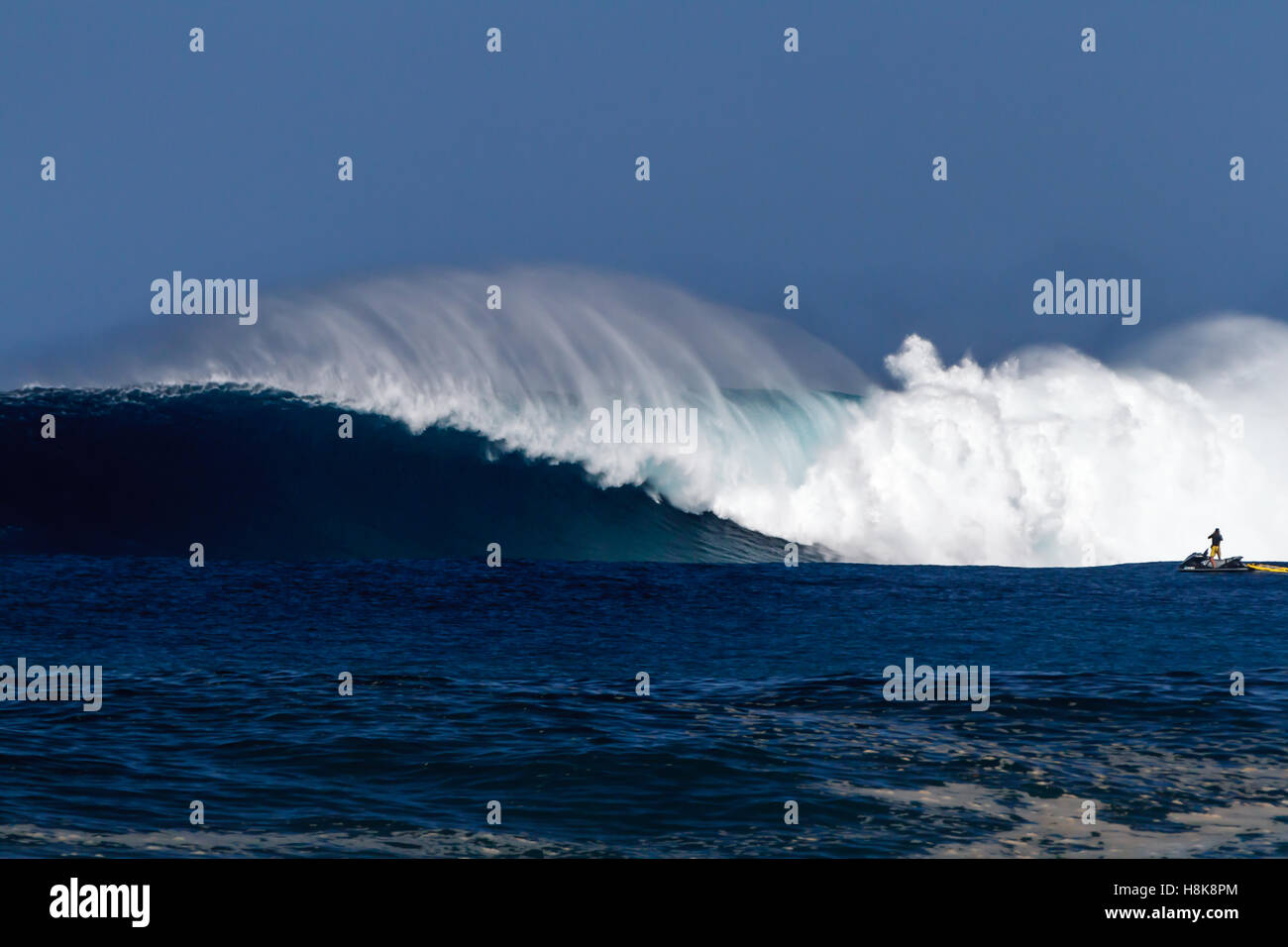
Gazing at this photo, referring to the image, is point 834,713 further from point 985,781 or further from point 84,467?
point 84,467

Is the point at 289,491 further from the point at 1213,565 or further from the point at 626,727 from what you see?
the point at 1213,565

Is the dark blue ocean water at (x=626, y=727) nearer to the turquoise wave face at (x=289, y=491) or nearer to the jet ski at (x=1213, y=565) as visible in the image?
the jet ski at (x=1213, y=565)

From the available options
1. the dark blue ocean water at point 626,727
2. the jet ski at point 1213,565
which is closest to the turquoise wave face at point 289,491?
the dark blue ocean water at point 626,727

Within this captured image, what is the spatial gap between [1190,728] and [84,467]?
26.3 metres

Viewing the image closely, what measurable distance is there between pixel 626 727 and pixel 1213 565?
2051 cm

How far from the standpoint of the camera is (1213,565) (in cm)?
2773

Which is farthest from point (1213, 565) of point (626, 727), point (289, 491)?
point (289, 491)

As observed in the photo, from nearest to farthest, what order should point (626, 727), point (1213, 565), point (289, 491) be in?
point (626, 727) → point (1213, 565) → point (289, 491)

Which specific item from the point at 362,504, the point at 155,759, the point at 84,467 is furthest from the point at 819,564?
the point at 155,759

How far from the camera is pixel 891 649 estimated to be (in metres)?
17.1

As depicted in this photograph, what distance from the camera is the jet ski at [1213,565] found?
27.3 metres

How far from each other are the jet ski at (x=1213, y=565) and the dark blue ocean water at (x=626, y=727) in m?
5.72

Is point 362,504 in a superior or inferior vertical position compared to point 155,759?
superior

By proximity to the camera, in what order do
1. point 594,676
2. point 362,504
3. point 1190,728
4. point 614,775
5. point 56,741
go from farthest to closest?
point 362,504 < point 594,676 < point 1190,728 < point 56,741 < point 614,775
